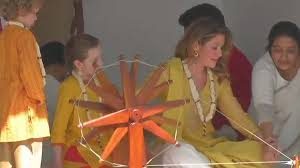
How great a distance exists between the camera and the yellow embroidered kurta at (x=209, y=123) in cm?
334

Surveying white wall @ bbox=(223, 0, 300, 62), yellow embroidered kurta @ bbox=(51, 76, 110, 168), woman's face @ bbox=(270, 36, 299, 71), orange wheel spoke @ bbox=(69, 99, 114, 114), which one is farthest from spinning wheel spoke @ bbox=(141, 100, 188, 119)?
white wall @ bbox=(223, 0, 300, 62)

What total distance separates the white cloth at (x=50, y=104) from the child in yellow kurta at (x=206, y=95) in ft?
1.77

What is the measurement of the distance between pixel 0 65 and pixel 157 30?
1.63m

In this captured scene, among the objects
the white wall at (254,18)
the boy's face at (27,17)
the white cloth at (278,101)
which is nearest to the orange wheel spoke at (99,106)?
the boy's face at (27,17)

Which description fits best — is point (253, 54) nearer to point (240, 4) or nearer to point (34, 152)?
point (240, 4)

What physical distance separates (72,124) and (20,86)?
41cm

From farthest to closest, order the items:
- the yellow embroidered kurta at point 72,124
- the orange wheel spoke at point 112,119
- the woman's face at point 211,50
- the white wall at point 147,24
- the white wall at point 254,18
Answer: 1. the white wall at point 147,24
2. the white wall at point 254,18
3. the woman's face at point 211,50
4. the yellow embroidered kurta at point 72,124
5. the orange wheel spoke at point 112,119

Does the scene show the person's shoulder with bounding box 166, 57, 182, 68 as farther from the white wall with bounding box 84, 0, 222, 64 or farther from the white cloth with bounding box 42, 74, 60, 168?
the white wall with bounding box 84, 0, 222, 64

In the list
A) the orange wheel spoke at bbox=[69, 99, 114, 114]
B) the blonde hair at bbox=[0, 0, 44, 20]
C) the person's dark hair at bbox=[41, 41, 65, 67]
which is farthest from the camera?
the person's dark hair at bbox=[41, 41, 65, 67]

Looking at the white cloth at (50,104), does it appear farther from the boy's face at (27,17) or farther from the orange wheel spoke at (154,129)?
the orange wheel spoke at (154,129)

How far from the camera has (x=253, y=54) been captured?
440 cm

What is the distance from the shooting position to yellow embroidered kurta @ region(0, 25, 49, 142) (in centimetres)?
299

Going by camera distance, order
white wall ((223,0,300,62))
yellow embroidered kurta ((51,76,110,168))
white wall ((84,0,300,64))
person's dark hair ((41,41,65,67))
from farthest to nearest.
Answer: white wall ((84,0,300,64))
white wall ((223,0,300,62))
person's dark hair ((41,41,65,67))
yellow embroidered kurta ((51,76,110,168))

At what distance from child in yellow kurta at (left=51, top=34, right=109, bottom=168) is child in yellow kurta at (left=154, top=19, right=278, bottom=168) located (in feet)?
0.86
